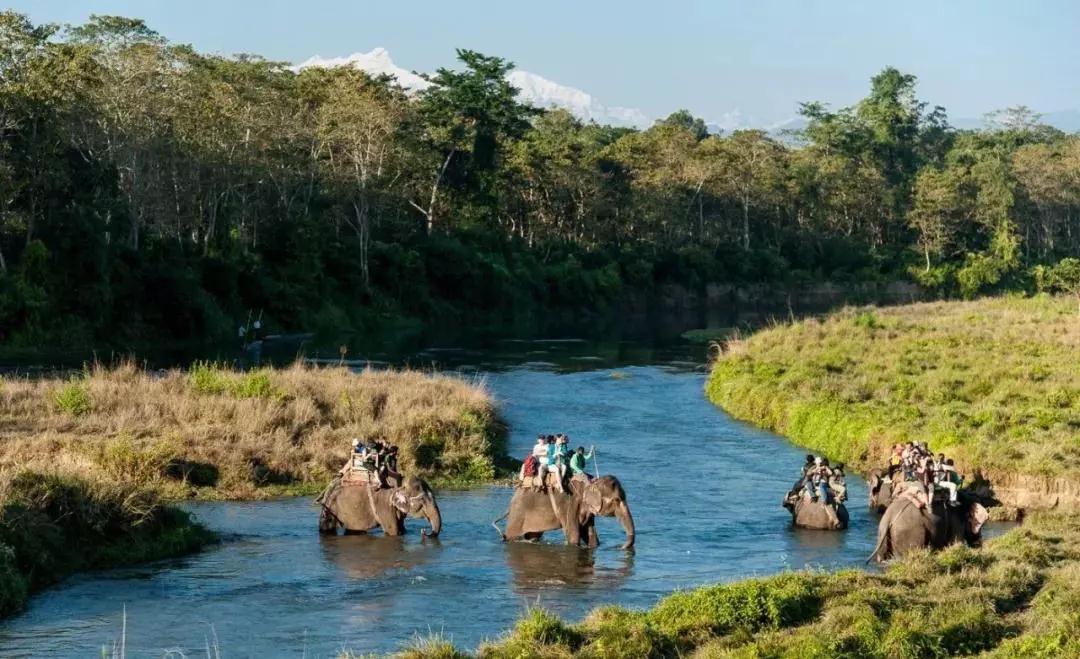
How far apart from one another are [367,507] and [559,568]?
4159mm

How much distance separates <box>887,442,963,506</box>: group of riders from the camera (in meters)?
25.1

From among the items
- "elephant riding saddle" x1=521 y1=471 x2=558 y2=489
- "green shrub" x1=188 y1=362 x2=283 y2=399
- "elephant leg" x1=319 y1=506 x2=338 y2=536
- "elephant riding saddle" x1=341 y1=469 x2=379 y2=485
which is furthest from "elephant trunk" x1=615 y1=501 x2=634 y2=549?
"green shrub" x1=188 y1=362 x2=283 y2=399

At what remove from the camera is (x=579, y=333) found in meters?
87.5

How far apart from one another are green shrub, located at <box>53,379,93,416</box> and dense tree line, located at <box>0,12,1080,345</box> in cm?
2794

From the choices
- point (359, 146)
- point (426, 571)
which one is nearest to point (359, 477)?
point (426, 571)

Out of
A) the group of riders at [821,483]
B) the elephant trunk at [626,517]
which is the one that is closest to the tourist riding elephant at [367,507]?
the elephant trunk at [626,517]

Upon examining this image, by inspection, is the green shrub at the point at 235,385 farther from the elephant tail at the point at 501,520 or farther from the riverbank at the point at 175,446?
the elephant tail at the point at 501,520

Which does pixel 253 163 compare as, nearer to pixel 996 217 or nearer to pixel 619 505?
pixel 619 505

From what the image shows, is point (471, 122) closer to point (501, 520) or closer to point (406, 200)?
point (406, 200)

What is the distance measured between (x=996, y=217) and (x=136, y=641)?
12157cm

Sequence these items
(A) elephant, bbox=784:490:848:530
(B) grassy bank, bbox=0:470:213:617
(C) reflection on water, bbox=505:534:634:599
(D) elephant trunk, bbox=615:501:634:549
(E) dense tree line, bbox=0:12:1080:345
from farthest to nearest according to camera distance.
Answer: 1. (E) dense tree line, bbox=0:12:1080:345
2. (A) elephant, bbox=784:490:848:530
3. (D) elephant trunk, bbox=615:501:634:549
4. (C) reflection on water, bbox=505:534:634:599
5. (B) grassy bank, bbox=0:470:213:617

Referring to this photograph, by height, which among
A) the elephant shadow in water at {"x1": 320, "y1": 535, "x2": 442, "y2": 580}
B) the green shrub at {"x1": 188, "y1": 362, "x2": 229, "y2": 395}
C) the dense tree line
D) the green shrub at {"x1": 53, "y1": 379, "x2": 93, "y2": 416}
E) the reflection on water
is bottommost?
the reflection on water

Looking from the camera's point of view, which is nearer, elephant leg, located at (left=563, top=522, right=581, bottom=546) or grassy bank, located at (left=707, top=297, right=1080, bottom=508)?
elephant leg, located at (left=563, top=522, right=581, bottom=546)

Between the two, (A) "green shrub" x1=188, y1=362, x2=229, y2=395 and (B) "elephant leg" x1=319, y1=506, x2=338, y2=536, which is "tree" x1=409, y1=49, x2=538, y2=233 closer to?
(A) "green shrub" x1=188, y1=362, x2=229, y2=395
